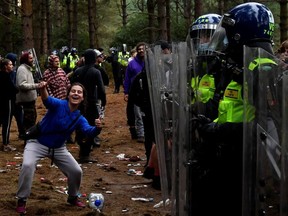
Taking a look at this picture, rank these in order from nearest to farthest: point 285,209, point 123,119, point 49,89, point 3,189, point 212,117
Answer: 1. point 285,209
2. point 212,117
3. point 3,189
4. point 49,89
5. point 123,119

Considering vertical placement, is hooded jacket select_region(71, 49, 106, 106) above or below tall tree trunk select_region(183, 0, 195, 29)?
below

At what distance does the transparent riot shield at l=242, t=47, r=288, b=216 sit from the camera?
126 inches

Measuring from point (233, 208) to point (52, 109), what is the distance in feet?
10.3

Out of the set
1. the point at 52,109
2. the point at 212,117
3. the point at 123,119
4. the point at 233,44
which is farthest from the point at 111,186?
the point at 123,119

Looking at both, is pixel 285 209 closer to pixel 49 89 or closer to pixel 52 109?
pixel 52 109

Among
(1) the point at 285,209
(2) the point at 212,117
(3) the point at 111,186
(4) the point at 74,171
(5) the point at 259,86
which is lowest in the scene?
(3) the point at 111,186

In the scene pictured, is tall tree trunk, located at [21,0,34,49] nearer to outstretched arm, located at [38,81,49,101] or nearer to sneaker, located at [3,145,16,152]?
sneaker, located at [3,145,16,152]

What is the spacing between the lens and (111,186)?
26.2 feet

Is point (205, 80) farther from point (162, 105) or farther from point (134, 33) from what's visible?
point (134, 33)

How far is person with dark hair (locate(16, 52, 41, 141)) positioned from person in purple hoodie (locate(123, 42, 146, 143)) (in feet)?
6.03

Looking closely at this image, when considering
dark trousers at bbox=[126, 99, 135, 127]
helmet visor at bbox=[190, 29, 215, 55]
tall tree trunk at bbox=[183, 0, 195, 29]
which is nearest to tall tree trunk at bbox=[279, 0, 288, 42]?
dark trousers at bbox=[126, 99, 135, 127]

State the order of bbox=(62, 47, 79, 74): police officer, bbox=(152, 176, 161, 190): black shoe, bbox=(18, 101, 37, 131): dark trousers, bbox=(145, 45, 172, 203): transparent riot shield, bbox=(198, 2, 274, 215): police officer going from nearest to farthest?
bbox=(198, 2, 274, 215): police officer, bbox=(145, 45, 172, 203): transparent riot shield, bbox=(152, 176, 161, 190): black shoe, bbox=(18, 101, 37, 131): dark trousers, bbox=(62, 47, 79, 74): police officer

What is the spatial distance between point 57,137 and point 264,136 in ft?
11.9

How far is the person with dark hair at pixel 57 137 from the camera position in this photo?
629 cm
